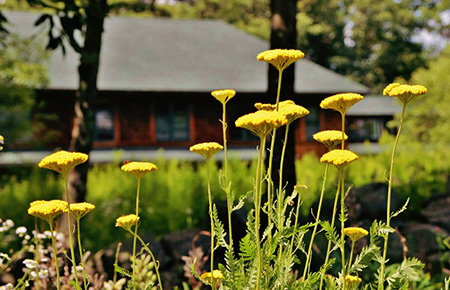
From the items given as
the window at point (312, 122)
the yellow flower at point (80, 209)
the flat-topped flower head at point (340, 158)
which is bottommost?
the window at point (312, 122)

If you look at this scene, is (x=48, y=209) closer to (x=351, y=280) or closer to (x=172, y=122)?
(x=351, y=280)

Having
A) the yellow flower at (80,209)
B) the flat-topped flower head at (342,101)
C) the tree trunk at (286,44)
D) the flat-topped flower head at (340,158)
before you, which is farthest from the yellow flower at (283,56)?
the tree trunk at (286,44)

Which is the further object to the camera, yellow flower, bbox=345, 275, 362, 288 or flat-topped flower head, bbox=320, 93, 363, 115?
yellow flower, bbox=345, 275, 362, 288

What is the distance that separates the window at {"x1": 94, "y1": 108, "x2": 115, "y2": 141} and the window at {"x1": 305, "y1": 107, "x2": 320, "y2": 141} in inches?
302

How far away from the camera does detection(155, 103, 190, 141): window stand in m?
18.0

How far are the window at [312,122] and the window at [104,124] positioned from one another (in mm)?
7674

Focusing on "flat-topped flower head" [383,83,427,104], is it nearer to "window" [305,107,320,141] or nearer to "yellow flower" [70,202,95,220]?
"yellow flower" [70,202,95,220]

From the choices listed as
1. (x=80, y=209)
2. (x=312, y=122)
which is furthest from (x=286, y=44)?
(x=312, y=122)

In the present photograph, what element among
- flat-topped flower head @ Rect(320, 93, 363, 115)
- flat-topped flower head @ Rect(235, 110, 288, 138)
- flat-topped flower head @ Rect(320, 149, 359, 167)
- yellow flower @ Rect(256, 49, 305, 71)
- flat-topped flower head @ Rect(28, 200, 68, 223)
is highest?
yellow flower @ Rect(256, 49, 305, 71)

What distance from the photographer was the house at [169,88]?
53.2 ft

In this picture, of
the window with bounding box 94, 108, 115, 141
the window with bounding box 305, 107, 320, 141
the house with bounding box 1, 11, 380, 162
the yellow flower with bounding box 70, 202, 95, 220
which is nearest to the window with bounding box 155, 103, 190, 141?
the house with bounding box 1, 11, 380, 162

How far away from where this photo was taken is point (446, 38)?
1542 inches

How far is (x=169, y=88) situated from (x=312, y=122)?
21.0 ft

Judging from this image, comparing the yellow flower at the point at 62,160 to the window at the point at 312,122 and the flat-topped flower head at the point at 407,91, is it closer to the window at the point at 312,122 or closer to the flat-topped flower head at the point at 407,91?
the flat-topped flower head at the point at 407,91
